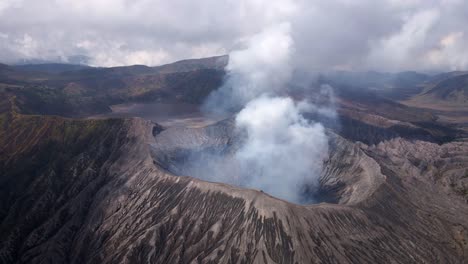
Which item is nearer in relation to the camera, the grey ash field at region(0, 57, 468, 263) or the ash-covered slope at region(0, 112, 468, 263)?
the ash-covered slope at region(0, 112, 468, 263)

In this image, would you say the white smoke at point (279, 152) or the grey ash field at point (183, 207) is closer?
the grey ash field at point (183, 207)

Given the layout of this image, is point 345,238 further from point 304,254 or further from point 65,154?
point 65,154

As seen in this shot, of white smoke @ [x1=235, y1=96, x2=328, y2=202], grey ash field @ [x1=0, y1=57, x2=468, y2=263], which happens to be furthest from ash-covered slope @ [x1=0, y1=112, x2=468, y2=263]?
white smoke @ [x1=235, y1=96, x2=328, y2=202]

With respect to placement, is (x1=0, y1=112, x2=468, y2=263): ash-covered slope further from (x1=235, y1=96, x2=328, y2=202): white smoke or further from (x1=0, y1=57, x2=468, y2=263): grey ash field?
(x1=235, y1=96, x2=328, y2=202): white smoke

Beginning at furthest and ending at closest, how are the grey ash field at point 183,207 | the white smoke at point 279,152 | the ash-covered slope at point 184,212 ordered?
the white smoke at point 279,152 < the grey ash field at point 183,207 < the ash-covered slope at point 184,212

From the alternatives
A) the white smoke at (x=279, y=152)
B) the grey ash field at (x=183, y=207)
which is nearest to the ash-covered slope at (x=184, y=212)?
the grey ash field at (x=183, y=207)

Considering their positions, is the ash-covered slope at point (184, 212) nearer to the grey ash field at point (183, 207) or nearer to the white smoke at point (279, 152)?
the grey ash field at point (183, 207)

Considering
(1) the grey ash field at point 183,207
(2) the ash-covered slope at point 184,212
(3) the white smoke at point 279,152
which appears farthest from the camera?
(3) the white smoke at point 279,152

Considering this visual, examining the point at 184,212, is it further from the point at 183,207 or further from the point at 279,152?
the point at 279,152

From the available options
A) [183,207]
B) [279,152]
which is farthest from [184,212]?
[279,152]
